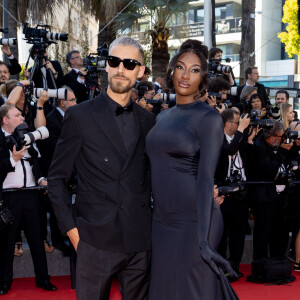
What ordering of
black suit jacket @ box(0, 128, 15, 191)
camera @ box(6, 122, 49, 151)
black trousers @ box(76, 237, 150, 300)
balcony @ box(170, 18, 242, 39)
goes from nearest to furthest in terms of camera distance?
black trousers @ box(76, 237, 150, 300) < camera @ box(6, 122, 49, 151) < black suit jacket @ box(0, 128, 15, 191) < balcony @ box(170, 18, 242, 39)

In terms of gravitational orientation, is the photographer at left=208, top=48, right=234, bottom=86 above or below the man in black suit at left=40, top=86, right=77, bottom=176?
above

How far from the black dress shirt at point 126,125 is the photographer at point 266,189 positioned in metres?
3.76

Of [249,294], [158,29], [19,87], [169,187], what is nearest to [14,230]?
[19,87]

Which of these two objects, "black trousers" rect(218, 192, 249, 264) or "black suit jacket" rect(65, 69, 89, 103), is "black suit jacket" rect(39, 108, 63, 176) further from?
"black trousers" rect(218, 192, 249, 264)

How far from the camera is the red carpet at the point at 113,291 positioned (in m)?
5.31

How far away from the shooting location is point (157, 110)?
696 cm

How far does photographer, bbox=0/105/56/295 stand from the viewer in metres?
5.34

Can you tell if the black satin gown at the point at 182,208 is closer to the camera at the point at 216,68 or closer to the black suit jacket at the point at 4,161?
the black suit jacket at the point at 4,161

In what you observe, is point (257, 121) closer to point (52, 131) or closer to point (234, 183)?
point (234, 183)

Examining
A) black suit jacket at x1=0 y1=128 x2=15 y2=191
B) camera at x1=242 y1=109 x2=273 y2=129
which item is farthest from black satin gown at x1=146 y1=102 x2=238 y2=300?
camera at x1=242 y1=109 x2=273 y2=129

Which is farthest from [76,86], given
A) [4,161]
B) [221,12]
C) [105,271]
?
[221,12]

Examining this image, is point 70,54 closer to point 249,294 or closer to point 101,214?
point 249,294

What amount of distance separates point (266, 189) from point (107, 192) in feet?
13.2

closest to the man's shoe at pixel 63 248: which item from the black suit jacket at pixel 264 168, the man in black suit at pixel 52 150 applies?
the man in black suit at pixel 52 150
